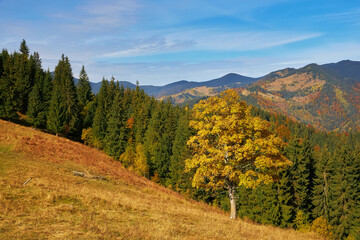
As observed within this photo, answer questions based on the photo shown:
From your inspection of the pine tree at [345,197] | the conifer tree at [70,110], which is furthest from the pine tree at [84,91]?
the pine tree at [345,197]

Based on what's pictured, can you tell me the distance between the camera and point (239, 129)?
20125 millimetres

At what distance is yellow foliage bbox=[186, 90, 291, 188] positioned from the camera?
1886cm

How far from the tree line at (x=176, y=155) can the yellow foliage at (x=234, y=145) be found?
11.4m

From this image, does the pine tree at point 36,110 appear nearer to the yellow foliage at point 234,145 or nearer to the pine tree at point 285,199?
the yellow foliage at point 234,145

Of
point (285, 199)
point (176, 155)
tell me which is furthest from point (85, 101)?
point (285, 199)

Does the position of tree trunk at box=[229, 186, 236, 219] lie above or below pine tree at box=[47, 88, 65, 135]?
below

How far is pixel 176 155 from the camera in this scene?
5622 cm

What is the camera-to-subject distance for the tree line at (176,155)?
46531mm

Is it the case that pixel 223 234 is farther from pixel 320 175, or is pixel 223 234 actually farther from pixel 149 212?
pixel 320 175

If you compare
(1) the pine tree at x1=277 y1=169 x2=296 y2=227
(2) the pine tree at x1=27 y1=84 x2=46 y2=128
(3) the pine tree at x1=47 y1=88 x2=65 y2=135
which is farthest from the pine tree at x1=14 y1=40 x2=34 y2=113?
(1) the pine tree at x1=277 y1=169 x2=296 y2=227

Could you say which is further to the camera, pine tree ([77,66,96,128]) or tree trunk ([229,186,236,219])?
pine tree ([77,66,96,128])

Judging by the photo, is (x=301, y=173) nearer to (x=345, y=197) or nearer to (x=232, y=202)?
(x=345, y=197)

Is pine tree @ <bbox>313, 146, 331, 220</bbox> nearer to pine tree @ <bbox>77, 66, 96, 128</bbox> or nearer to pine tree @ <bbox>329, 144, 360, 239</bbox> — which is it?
pine tree @ <bbox>329, 144, 360, 239</bbox>

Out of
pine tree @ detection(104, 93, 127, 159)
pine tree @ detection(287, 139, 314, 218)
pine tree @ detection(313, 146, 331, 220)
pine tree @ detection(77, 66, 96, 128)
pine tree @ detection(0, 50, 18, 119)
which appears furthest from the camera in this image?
pine tree @ detection(77, 66, 96, 128)
